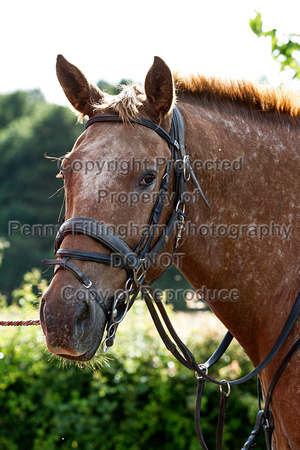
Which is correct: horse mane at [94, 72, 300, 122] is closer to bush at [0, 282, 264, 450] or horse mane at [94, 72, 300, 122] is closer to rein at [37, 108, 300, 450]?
rein at [37, 108, 300, 450]

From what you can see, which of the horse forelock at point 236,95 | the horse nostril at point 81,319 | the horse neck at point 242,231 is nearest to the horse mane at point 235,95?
the horse forelock at point 236,95

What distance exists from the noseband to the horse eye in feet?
0.25

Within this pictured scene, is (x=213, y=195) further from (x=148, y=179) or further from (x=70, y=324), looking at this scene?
(x=70, y=324)

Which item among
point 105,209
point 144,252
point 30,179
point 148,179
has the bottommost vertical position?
point 30,179

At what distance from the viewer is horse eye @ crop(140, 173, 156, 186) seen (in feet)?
8.46

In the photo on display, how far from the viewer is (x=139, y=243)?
8.46 ft

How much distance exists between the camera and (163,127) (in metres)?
2.77

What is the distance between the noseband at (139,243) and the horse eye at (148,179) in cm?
8

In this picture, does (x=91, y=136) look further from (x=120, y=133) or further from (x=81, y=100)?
(x=81, y=100)

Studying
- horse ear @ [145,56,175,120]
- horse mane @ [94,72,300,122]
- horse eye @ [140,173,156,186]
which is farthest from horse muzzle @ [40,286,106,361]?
horse mane @ [94,72,300,122]

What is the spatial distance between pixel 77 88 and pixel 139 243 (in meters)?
1.13

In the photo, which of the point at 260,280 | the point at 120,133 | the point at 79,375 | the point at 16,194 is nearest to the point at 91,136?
the point at 120,133

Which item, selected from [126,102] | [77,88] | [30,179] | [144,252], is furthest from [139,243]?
[30,179]

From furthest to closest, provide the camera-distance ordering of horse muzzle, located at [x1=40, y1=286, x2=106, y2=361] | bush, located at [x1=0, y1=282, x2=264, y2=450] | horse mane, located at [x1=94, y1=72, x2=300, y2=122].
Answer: bush, located at [x1=0, y1=282, x2=264, y2=450] → horse mane, located at [x1=94, y1=72, x2=300, y2=122] → horse muzzle, located at [x1=40, y1=286, x2=106, y2=361]
